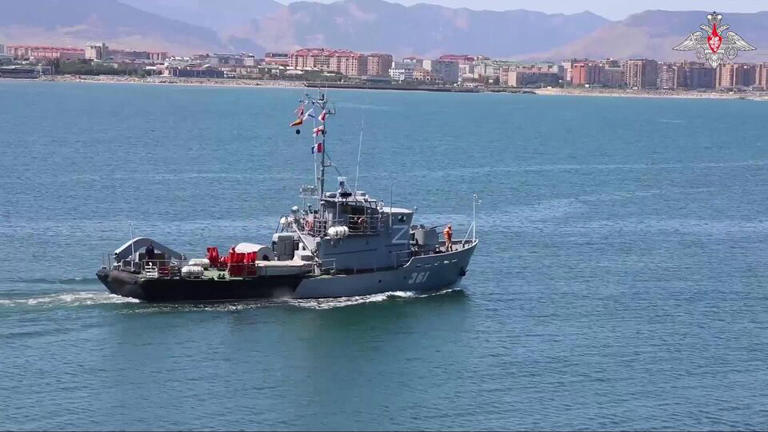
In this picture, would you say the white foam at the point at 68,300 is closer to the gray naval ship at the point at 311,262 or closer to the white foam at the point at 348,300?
the gray naval ship at the point at 311,262

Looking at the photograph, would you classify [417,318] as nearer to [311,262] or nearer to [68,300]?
[311,262]

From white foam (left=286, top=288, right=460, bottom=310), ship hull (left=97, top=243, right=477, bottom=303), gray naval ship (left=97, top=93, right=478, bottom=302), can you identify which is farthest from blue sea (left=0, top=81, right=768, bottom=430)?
gray naval ship (left=97, top=93, right=478, bottom=302)

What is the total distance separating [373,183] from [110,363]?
1787 inches

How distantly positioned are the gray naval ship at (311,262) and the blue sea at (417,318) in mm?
637

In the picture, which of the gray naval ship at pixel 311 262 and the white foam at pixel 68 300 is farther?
the gray naval ship at pixel 311 262

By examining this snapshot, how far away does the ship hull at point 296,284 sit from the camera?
4775cm

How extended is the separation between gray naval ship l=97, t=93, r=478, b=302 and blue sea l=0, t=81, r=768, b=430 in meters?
0.64

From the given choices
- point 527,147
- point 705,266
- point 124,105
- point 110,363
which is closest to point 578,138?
point 527,147

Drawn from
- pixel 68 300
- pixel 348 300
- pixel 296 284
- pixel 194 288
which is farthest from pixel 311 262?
pixel 68 300

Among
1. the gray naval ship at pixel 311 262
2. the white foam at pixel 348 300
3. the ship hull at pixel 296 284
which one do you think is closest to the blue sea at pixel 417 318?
the white foam at pixel 348 300

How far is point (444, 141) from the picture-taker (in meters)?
132

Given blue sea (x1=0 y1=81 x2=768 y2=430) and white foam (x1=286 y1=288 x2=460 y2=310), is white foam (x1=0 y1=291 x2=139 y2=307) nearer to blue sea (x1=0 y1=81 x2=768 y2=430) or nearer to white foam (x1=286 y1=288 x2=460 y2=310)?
blue sea (x1=0 y1=81 x2=768 y2=430)

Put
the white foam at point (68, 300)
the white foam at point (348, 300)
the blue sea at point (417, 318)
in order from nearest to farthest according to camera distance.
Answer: the blue sea at point (417, 318) → the white foam at point (68, 300) → the white foam at point (348, 300)

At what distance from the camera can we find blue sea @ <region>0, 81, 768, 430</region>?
38.0m
